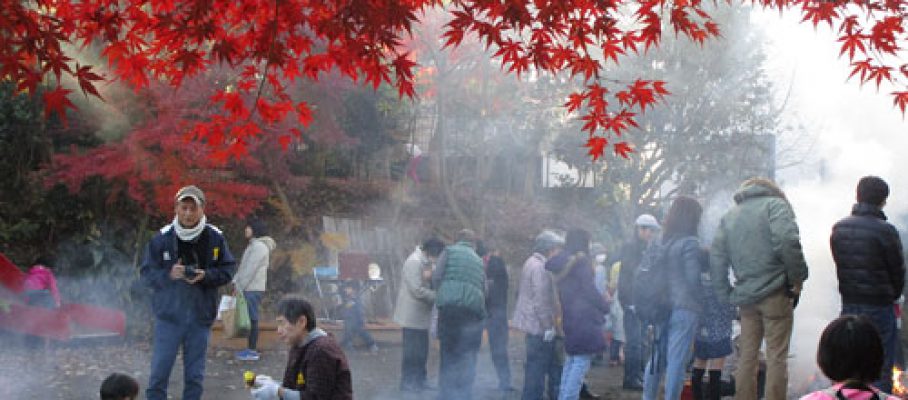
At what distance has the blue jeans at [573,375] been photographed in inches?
375

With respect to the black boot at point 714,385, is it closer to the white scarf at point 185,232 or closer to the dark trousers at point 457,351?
the dark trousers at point 457,351

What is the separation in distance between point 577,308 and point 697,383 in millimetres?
1276

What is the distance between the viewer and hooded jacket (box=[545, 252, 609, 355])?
31.4ft

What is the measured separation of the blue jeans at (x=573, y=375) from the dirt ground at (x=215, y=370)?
6.76ft

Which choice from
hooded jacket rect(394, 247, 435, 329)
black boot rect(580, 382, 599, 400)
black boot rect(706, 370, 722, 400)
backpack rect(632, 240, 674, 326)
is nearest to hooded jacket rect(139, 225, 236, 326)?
backpack rect(632, 240, 674, 326)

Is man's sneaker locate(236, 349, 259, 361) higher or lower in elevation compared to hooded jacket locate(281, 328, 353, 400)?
lower

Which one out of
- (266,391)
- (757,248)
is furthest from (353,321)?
(266,391)

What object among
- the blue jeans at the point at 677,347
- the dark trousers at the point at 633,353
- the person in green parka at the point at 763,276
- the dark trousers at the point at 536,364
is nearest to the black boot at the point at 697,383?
the blue jeans at the point at 677,347

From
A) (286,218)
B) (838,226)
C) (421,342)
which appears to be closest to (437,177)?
(286,218)

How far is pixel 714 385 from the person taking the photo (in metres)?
9.07

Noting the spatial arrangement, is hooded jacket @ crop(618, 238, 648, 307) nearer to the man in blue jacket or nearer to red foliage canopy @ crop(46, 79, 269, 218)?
the man in blue jacket

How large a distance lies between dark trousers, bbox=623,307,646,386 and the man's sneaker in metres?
5.02

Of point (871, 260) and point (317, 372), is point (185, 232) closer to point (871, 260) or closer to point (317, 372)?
point (317, 372)

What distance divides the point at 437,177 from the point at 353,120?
105 inches
